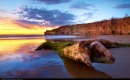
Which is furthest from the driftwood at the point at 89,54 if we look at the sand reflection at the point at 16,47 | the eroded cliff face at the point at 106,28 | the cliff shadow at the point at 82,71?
the eroded cliff face at the point at 106,28

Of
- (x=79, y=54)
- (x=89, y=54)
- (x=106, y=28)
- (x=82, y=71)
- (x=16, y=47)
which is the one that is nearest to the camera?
(x=82, y=71)

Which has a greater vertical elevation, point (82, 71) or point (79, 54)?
point (79, 54)

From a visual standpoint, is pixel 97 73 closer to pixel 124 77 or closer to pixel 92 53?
pixel 124 77

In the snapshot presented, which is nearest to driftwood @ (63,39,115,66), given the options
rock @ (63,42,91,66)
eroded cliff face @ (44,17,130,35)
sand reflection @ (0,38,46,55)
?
rock @ (63,42,91,66)

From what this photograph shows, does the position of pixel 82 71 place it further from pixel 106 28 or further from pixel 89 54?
pixel 106 28

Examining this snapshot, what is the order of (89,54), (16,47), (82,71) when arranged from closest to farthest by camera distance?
(82,71) → (89,54) → (16,47)

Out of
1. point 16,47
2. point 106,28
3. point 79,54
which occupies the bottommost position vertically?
point 16,47

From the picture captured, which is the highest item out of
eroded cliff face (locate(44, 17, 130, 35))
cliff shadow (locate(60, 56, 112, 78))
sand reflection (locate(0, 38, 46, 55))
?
eroded cliff face (locate(44, 17, 130, 35))

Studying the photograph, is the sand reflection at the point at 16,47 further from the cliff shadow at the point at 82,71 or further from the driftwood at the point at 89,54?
the cliff shadow at the point at 82,71

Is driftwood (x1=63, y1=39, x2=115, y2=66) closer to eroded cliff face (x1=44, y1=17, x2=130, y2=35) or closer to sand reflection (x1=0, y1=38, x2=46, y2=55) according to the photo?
sand reflection (x1=0, y1=38, x2=46, y2=55)

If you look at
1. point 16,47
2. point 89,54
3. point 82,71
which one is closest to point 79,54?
point 89,54

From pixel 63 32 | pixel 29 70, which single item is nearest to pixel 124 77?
pixel 29 70

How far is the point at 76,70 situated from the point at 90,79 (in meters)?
0.78

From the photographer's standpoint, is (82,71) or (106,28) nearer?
(82,71)
